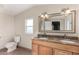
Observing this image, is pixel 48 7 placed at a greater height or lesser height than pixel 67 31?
greater

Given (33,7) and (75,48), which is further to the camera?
(33,7)

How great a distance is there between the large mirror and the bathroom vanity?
18.0 inches

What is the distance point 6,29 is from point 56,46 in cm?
249

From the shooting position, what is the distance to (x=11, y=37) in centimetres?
405

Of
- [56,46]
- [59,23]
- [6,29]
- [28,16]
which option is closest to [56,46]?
[56,46]

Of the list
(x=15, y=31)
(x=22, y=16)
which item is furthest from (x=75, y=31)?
(x=15, y=31)

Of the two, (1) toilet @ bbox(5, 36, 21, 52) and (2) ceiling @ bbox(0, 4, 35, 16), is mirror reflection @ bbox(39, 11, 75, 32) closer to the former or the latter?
(2) ceiling @ bbox(0, 4, 35, 16)

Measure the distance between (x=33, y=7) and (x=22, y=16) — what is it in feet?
2.29

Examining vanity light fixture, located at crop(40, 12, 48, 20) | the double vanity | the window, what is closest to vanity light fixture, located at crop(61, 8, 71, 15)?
vanity light fixture, located at crop(40, 12, 48, 20)

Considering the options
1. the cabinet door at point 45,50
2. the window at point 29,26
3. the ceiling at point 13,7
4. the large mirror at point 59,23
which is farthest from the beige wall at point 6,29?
the cabinet door at point 45,50

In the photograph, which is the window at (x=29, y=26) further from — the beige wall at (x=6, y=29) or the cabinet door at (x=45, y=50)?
the cabinet door at (x=45, y=50)
